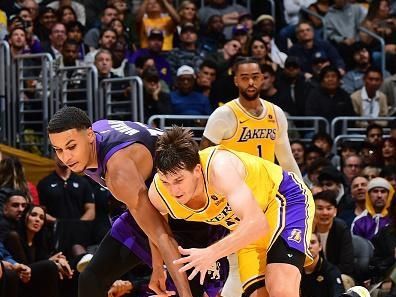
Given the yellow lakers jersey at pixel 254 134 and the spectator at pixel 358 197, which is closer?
the yellow lakers jersey at pixel 254 134

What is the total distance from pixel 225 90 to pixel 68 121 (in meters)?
Result: 6.48

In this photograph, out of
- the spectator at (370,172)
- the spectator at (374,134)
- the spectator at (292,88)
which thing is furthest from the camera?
the spectator at (292,88)

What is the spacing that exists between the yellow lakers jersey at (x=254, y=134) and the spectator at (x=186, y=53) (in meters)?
4.91

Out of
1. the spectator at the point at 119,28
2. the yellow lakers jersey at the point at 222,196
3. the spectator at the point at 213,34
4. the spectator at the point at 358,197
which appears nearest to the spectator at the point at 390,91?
the spectator at the point at 213,34

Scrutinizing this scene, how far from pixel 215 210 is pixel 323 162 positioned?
5312 mm

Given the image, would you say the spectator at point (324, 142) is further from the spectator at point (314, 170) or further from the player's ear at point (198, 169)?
the player's ear at point (198, 169)

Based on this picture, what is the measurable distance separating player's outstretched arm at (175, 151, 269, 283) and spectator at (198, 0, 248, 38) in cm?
903

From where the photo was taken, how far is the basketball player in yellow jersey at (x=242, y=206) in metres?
5.00

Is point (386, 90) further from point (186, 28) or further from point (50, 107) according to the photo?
point (50, 107)

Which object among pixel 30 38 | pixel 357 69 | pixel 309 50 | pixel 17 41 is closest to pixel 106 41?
pixel 30 38

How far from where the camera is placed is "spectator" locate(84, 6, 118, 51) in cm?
1277

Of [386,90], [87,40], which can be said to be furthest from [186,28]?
[386,90]

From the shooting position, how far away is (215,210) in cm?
546

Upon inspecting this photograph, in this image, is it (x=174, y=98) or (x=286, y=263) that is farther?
(x=174, y=98)
